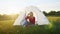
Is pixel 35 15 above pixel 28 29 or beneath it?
above

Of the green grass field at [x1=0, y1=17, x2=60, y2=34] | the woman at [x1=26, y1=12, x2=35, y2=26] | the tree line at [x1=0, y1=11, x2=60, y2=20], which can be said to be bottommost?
the green grass field at [x1=0, y1=17, x2=60, y2=34]

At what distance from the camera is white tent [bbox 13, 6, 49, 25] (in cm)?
141

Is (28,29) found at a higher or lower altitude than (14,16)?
lower

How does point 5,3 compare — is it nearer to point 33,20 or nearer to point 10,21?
point 10,21

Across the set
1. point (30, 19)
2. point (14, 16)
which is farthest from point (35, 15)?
point (14, 16)

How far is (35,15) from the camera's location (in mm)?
1412

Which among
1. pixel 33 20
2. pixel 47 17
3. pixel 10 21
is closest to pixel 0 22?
pixel 10 21

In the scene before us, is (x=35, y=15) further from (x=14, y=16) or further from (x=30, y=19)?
(x=14, y=16)

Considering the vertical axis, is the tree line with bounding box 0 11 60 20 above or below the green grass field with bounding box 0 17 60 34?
above

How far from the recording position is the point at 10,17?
1401mm

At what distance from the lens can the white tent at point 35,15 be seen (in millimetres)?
1406

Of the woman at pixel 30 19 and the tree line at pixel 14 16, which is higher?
the tree line at pixel 14 16

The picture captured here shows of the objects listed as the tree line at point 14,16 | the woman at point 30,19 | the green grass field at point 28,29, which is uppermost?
the tree line at point 14,16

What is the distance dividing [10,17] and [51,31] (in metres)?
0.42
